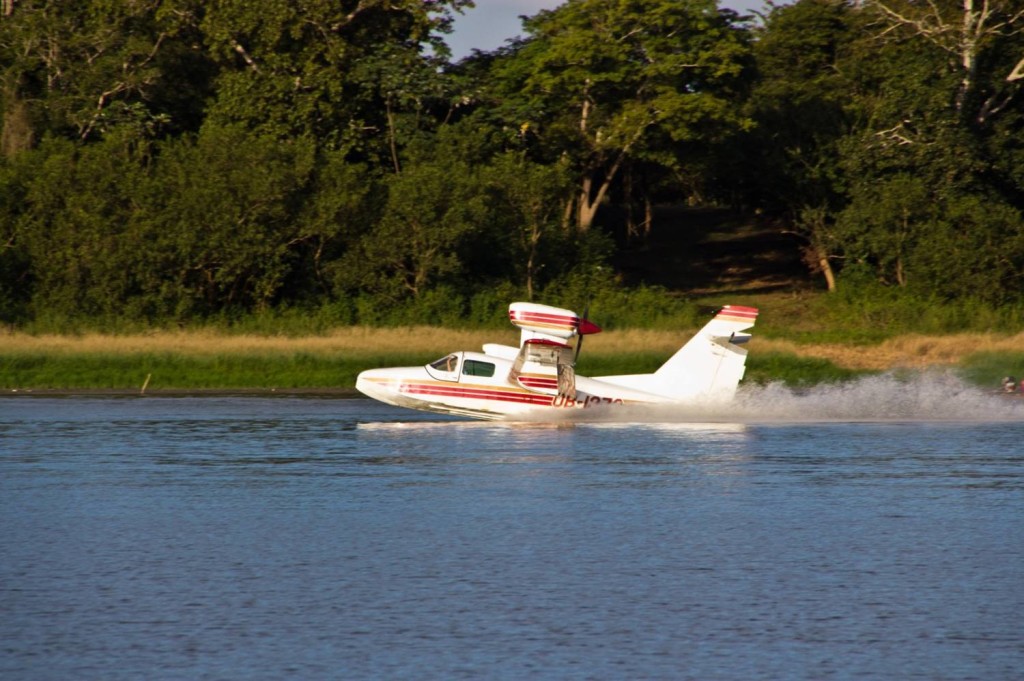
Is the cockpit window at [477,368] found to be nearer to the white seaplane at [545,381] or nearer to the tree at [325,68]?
the white seaplane at [545,381]

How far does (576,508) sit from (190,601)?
6.22 m

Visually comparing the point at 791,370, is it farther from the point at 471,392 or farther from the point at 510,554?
the point at 510,554

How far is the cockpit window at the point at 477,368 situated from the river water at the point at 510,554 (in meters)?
Result: 1.17

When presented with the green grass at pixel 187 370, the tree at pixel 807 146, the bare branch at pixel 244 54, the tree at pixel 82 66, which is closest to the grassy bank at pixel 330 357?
the green grass at pixel 187 370

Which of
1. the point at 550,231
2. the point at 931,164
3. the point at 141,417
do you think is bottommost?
the point at 141,417

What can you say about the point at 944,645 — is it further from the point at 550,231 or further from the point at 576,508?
the point at 550,231

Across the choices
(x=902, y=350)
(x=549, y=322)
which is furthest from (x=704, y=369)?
(x=902, y=350)

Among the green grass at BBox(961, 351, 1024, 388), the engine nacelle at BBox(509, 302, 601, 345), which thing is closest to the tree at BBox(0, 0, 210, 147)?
the green grass at BBox(961, 351, 1024, 388)

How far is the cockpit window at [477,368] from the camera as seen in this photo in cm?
2538

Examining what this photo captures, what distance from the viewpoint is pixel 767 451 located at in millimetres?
23656

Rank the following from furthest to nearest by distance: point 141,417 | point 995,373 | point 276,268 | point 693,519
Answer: point 276,268 < point 995,373 < point 141,417 < point 693,519

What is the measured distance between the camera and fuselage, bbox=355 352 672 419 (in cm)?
2530

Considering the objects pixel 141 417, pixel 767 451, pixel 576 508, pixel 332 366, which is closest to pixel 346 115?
pixel 332 366

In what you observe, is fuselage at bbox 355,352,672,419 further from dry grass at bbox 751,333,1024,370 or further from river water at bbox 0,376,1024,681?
dry grass at bbox 751,333,1024,370
